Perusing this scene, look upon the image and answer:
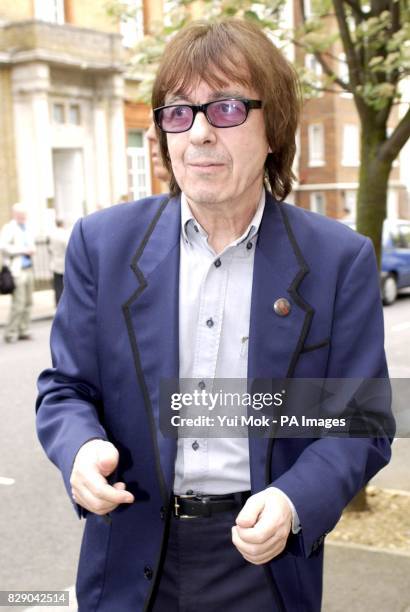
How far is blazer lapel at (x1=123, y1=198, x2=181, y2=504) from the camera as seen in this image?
1.85 metres

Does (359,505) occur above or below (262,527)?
below

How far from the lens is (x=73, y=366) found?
187 cm

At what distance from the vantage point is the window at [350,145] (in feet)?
129

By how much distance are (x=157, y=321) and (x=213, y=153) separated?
40 cm

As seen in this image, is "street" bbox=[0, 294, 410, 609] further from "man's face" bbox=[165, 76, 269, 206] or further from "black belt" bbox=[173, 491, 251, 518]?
"man's face" bbox=[165, 76, 269, 206]

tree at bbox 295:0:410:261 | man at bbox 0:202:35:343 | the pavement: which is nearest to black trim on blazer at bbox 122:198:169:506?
tree at bbox 295:0:410:261

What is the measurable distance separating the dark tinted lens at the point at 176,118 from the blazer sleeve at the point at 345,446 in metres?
0.50

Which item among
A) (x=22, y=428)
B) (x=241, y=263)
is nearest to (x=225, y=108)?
(x=241, y=263)

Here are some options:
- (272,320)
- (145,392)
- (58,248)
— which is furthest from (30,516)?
(58,248)

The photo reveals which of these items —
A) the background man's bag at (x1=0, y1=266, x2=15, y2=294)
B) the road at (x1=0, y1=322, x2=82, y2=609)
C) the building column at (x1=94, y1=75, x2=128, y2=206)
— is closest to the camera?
the road at (x1=0, y1=322, x2=82, y2=609)

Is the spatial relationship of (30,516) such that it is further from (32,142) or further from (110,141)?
(110,141)

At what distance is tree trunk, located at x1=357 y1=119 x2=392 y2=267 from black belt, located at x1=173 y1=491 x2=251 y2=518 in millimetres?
3142

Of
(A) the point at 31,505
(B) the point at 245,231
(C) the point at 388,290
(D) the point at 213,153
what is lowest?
(C) the point at 388,290

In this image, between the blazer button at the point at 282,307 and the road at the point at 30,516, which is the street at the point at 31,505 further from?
the blazer button at the point at 282,307
